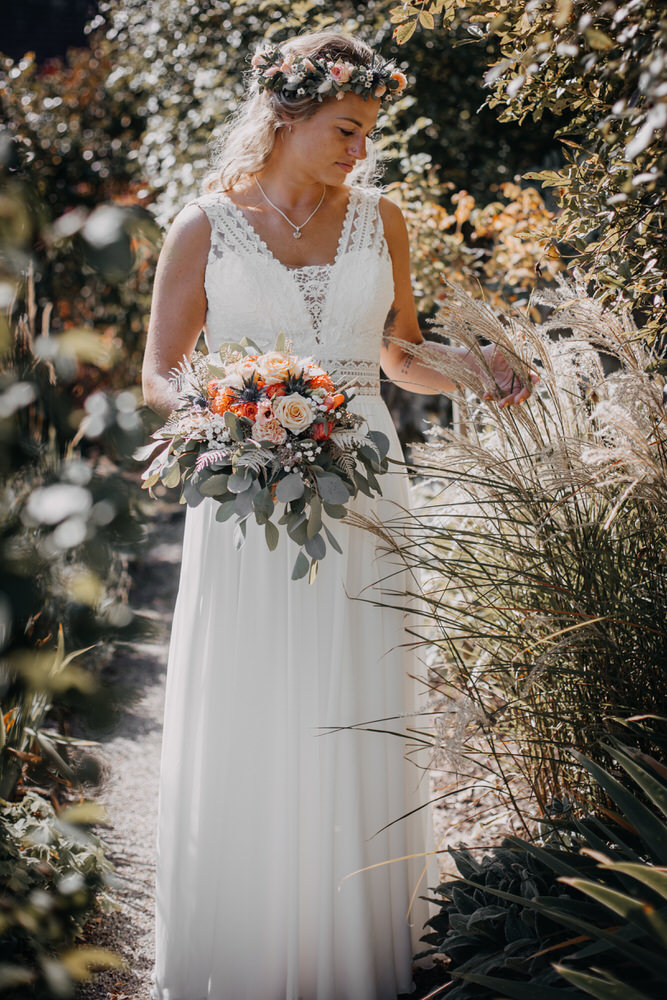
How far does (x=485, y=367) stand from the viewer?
6.04 feet

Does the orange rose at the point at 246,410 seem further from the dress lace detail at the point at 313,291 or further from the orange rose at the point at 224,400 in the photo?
the dress lace detail at the point at 313,291

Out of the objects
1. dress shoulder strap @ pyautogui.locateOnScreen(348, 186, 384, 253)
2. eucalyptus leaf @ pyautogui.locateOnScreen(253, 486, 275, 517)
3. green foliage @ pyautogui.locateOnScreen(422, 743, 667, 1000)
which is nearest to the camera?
green foliage @ pyautogui.locateOnScreen(422, 743, 667, 1000)

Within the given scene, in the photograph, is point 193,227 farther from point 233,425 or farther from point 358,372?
point 233,425

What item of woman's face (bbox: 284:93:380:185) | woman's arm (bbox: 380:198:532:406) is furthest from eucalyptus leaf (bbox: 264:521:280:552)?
woman's face (bbox: 284:93:380:185)

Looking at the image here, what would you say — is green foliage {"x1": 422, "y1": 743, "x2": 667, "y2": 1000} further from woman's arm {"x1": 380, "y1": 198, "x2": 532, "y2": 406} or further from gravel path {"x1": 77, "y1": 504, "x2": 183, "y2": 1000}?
woman's arm {"x1": 380, "y1": 198, "x2": 532, "y2": 406}

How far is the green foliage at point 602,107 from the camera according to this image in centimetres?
123

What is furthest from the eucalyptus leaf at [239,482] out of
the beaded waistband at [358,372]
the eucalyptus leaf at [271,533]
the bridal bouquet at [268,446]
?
the beaded waistband at [358,372]

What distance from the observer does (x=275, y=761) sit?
195 cm

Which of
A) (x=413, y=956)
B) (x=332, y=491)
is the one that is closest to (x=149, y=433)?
(x=332, y=491)

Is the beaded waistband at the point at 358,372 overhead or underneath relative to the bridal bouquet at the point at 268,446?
overhead

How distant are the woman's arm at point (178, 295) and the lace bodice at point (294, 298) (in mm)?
28

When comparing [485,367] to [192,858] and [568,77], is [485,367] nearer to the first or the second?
[568,77]

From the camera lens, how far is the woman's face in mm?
2021

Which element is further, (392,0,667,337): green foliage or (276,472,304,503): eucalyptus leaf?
(276,472,304,503): eucalyptus leaf
